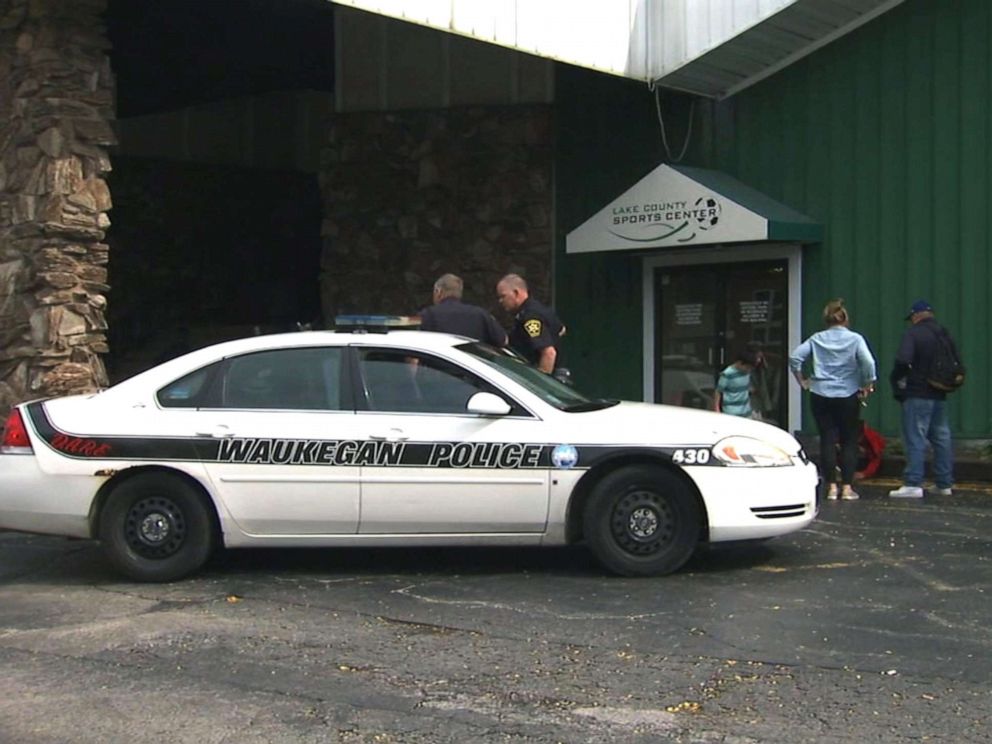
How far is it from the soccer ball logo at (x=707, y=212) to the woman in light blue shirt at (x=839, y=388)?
2.73 m

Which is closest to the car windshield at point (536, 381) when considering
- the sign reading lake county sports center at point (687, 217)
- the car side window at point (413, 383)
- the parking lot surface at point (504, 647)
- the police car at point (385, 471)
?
the police car at point (385, 471)

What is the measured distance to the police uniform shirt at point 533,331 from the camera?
10078mm

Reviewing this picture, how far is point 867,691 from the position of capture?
16.6 ft

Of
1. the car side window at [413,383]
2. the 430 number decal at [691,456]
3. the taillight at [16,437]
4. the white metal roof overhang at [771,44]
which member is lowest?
the 430 number decal at [691,456]

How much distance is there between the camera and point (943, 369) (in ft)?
33.5

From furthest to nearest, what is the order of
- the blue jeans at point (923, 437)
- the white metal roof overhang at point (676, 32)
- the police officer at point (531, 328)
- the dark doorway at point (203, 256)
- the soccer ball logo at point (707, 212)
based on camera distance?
the dark doorway at point (203, 256) < the soccer ball logo at point (707, 212) < the white metal roof overhang at point (676, 32) < the blue jeans at point (923, 437) < the police officer at point (531, 328)

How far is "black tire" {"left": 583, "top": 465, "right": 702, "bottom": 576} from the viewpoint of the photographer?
7.07m

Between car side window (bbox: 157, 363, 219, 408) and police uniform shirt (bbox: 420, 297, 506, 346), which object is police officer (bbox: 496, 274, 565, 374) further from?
car side window (bbox: 157, 363, 219, 408)

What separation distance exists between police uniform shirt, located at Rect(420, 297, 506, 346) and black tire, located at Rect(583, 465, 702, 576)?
8.70 ft

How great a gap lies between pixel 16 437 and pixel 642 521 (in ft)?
12.3

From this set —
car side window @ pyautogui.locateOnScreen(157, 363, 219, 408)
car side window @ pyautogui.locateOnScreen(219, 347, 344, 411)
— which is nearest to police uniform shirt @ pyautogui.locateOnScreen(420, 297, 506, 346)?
car side window @ pyautogui.locateOnScreen(219, 347, 344, 411)

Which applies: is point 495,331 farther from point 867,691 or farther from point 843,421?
point 867,691

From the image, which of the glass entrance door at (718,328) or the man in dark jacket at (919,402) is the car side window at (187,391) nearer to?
the man in dark jacket at (919,402)

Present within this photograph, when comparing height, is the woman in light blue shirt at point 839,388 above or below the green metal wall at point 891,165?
below
